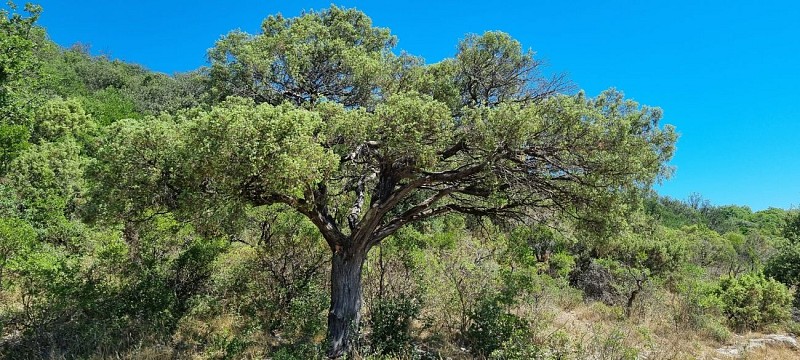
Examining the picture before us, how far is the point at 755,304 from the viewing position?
13938 millimetres

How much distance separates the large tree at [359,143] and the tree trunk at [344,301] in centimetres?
3

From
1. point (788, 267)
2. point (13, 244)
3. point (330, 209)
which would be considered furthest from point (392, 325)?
point (788, 267)

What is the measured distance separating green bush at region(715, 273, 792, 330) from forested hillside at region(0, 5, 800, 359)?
8.33ft

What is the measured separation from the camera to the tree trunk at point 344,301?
7691mm

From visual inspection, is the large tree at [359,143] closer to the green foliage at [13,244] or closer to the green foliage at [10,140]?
the green foliage at [13,244]

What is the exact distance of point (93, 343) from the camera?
24.6ft

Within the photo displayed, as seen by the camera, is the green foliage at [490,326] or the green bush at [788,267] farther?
the green bush at [788,267]

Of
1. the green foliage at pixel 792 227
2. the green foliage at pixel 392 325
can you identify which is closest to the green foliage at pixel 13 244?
the green foliage at pixel 392 325

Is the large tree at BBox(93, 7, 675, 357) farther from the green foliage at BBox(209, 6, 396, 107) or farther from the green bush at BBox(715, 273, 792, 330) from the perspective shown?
the green bush at BBox(715, 273, 792, 330)

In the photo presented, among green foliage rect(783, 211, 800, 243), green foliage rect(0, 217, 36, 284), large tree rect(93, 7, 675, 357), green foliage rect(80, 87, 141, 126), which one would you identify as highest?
green foliage rect(80, 87, 141, 126)

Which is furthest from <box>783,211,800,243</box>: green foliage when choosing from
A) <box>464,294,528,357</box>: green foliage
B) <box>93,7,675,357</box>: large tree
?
<box>464,294,528,357</box>: green foliage

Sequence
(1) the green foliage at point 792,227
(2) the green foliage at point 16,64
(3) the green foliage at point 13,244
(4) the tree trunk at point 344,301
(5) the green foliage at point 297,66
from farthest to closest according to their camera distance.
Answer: (1) the green foliage at point 792,227
(2) the green foliage at point 16,64
(5) the green foliage at point 297,66
(4) the tree trunk at point 344,301
(3) the green foliage at point 13,244

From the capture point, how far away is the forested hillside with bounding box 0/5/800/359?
5977 millimetres

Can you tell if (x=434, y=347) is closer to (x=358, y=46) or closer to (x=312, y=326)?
(x=312, y=326)
